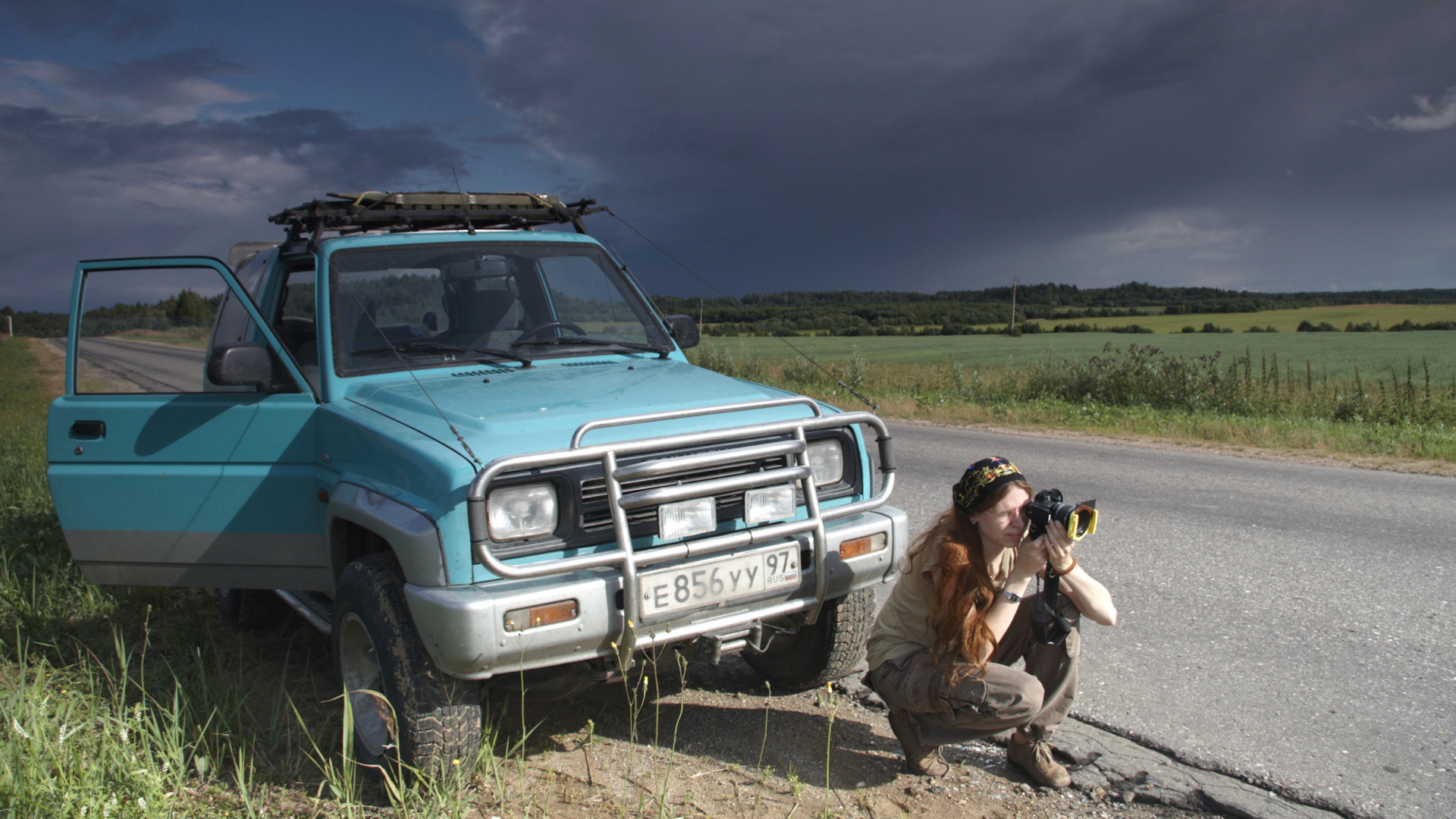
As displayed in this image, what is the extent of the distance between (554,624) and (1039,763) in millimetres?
1718

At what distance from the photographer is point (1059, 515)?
2746 millimetres

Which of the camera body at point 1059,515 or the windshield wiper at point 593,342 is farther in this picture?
the windshield wiper at point 593,342

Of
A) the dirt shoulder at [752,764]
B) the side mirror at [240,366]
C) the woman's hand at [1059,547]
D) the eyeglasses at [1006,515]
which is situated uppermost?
the side mirror at [240,366]

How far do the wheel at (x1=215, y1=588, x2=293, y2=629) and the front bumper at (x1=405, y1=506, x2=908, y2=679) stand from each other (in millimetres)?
2509

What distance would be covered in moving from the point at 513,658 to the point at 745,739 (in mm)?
1224

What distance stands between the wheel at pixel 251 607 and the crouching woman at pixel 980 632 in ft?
10.7

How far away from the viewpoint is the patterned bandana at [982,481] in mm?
2936

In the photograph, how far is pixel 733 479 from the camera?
2.98 metres

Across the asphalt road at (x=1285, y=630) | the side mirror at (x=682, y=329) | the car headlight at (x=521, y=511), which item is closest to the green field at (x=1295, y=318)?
the asphalt road at (x=1285, y=630)

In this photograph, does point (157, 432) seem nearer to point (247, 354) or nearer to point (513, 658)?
point (247, 354)

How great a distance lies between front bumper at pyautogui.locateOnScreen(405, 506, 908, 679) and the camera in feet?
8.59

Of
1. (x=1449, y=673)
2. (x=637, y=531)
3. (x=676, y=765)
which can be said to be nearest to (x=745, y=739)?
(x=676, y=765)

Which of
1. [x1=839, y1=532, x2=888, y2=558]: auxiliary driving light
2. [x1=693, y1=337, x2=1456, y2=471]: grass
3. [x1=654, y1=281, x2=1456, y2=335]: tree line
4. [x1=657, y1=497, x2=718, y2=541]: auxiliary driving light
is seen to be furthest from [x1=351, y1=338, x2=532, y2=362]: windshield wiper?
[x1=654, y1=281, x2=1456, y2=335]: tree line

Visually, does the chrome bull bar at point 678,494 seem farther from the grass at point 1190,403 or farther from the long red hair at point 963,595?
the grass at point 1190,403
